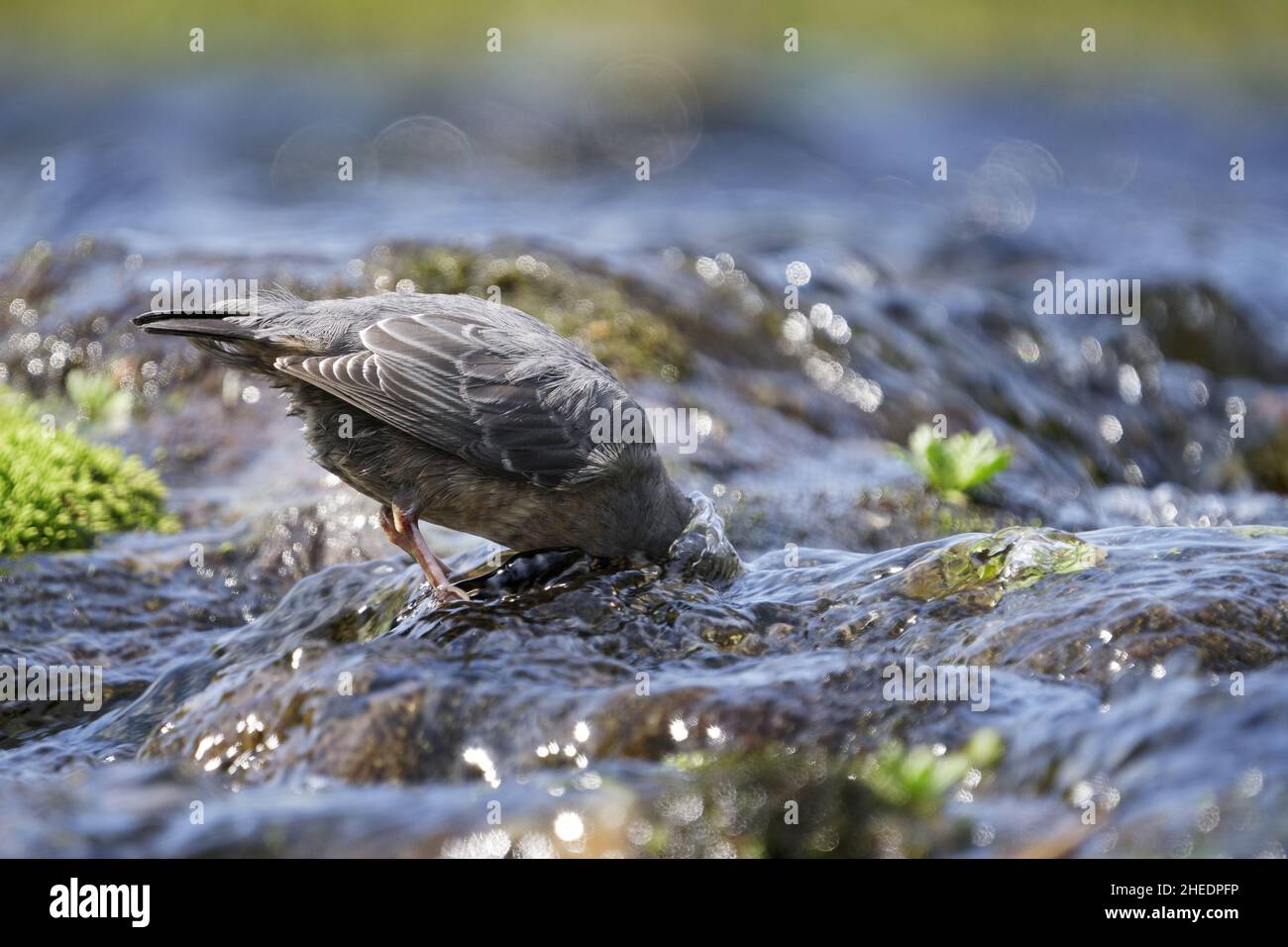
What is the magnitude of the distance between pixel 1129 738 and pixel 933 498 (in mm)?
3760

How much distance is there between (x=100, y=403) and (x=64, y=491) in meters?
1.76

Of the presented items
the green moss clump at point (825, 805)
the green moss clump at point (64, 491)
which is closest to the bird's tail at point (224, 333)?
the green moss clump at point (64, 491)

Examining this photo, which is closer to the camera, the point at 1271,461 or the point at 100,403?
the point at 100,403

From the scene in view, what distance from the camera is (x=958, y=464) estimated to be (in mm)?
7578

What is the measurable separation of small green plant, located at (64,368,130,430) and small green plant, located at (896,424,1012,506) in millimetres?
5061

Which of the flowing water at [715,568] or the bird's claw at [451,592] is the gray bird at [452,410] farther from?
the flowing water at [715,568]

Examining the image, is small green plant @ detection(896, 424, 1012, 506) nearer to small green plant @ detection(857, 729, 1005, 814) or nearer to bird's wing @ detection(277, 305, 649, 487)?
bird's wing @ detection(277, 305, 649, 487)

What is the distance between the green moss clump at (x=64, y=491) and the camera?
676 cm

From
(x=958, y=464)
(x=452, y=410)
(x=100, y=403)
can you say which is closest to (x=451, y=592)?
(x=452, y=410)

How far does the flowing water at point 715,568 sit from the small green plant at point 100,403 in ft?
0.51

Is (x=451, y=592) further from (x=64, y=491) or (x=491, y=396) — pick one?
(x=64, y=491)

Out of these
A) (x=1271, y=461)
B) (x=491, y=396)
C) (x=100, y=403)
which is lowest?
(x=491, y=396)

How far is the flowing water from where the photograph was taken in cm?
376
